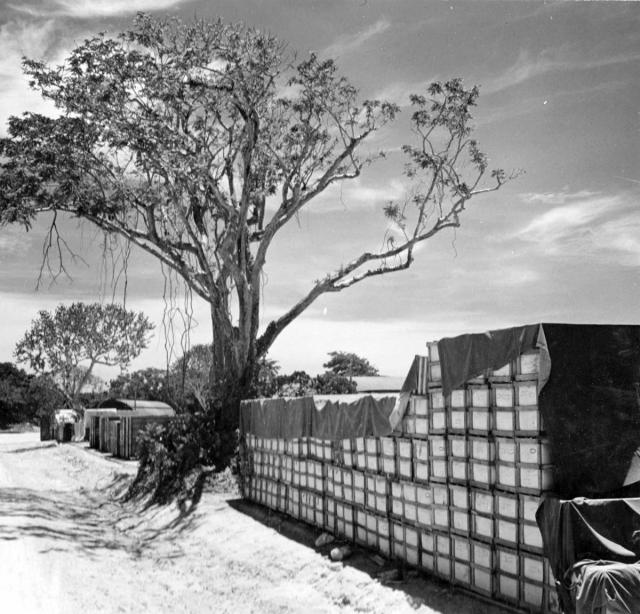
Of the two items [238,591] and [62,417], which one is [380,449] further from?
[62,417]

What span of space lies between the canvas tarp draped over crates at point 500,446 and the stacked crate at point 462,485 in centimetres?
2

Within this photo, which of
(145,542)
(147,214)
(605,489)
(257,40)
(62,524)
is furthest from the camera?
(147,214)

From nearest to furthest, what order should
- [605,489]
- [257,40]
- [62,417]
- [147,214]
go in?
[605,489] → [257,40] → [147,214] → [62,417]

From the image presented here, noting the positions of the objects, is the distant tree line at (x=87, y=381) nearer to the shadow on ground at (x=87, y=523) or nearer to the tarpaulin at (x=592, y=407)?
the shadow on ground at (x=87, y=523)

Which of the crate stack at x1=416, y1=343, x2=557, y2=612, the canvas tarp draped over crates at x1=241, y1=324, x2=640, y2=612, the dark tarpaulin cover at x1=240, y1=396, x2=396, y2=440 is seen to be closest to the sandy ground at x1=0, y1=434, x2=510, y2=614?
the crate stack at x1=416, y1=343, x2=557, y2=612

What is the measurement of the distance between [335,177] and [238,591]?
49.8 feet

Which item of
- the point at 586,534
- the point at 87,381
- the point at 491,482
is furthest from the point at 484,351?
the point at 87,381

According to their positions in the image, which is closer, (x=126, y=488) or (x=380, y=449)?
(x=380, y=449)

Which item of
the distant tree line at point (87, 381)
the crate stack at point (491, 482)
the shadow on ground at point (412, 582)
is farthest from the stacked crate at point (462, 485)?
the distant tree line at point (87, 381)

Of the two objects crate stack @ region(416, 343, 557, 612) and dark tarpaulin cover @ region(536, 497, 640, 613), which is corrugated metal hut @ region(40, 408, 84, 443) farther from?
dark tarpaulin cover @ region(536, 497, 640, 613)

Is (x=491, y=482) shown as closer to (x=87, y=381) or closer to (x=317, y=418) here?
(x=317, y=418)

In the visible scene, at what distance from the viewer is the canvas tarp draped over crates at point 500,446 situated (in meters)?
7.86

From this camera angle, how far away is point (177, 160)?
19531 mm

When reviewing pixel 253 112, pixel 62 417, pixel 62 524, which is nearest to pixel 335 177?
pixel 253 112
